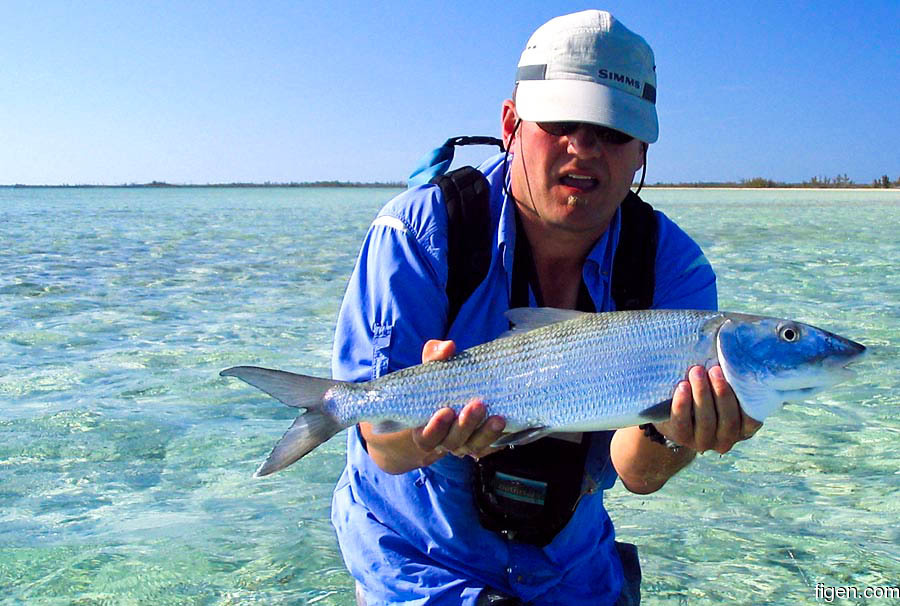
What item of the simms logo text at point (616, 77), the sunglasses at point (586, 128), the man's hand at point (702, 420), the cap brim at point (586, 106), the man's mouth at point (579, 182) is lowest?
the man's hand at point (702, 420)

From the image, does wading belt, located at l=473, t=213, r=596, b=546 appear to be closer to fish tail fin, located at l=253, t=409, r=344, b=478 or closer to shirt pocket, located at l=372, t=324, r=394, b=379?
shirt pocket, located at l=372, t=324, r=394, b=379

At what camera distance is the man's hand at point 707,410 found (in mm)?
2857

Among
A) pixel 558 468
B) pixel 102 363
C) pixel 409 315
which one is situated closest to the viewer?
pixel 409 315

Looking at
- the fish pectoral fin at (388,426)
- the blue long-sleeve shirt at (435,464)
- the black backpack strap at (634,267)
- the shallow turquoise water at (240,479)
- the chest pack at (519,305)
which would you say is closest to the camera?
the fish pectoral fin at (388,426)

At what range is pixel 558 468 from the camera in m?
3.38

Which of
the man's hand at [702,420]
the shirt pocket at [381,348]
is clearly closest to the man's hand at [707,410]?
the man's hand at [702,420]

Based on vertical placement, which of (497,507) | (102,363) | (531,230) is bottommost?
(102,363)

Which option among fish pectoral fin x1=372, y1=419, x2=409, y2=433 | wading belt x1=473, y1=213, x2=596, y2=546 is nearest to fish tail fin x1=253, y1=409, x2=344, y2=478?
fish pectoral fin x1=372, y1=419, x2=409, y2=433

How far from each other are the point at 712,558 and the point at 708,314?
6.68 feet

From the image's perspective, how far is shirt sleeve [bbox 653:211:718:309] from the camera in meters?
3.56

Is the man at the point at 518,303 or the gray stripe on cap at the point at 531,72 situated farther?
the gray stripe on cap at the point at 531,72

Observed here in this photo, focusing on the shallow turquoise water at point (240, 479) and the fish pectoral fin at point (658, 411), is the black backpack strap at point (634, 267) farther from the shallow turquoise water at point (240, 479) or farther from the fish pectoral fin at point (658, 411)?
the shallow turquoise water at point (240, 479)

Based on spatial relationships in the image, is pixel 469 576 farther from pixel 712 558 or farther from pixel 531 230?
pixel 712 558

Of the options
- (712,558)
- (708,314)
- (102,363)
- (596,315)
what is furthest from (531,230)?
(102,363)
